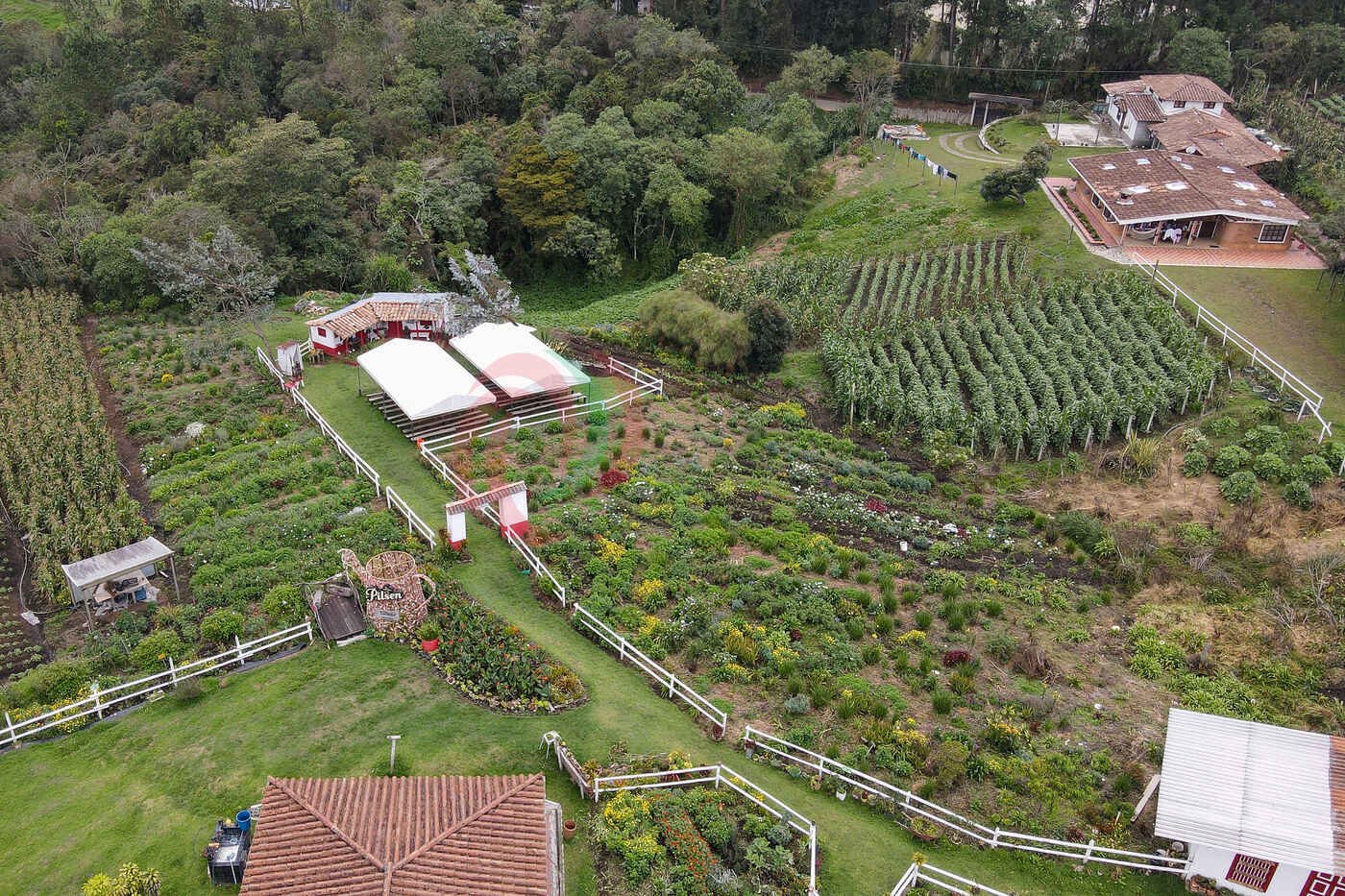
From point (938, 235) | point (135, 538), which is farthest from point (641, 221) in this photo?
point (135, 538)

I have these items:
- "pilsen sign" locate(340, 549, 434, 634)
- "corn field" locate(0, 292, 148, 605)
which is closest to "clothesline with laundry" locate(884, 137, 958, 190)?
"pilsen sign" locate(340, 549, 434, 634)

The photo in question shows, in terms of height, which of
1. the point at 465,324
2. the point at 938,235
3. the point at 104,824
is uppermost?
the point at 938,235

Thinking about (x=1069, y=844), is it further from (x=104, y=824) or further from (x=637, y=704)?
(x=104, y=824)

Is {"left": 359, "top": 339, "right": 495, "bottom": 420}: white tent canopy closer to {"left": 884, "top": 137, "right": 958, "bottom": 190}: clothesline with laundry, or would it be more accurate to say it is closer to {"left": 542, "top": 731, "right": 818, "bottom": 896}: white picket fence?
{"left": 542, "top": 731, "right": 818, "bottom": 896}: white picket fence

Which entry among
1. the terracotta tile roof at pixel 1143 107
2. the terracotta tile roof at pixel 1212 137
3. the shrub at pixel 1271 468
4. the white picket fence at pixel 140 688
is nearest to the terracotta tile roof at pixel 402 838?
the white picket fence at pixel 140 688

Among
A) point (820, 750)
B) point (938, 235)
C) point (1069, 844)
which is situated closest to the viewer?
point (1069, 844)

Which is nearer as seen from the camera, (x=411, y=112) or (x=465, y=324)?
(x=465, y=324)

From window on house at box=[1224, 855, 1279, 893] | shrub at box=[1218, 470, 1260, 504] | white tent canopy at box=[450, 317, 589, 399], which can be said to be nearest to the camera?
window on house at box=[1224, 855, 1279, 893]

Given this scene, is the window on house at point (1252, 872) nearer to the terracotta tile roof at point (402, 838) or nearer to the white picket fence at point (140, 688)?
the terracotta tile roof at point (402, 838)
